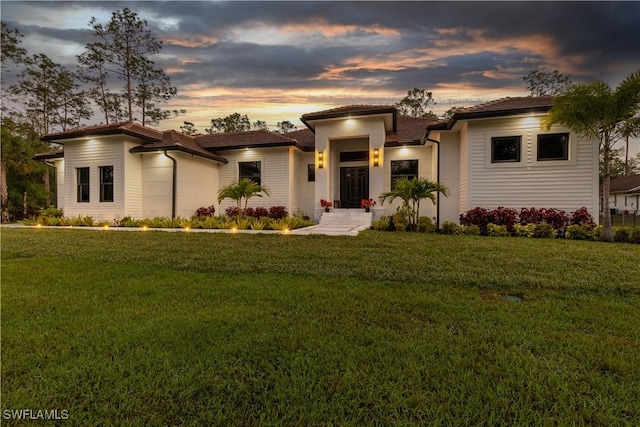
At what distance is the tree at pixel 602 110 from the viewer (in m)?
7.87

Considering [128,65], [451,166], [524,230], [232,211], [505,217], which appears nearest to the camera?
[524,230]

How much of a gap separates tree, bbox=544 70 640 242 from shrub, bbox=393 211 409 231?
521 cm

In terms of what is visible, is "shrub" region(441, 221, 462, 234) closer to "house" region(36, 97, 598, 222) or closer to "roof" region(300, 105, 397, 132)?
"house" region(36, 97, 598, 222)

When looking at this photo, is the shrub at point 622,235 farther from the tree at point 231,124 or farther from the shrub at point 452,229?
the tree at point 231,124

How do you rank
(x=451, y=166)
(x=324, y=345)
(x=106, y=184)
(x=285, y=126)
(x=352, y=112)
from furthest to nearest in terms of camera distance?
(x=285, y=126)
(x=106, y=184)
(x=451, y=166)
(x=352, y=112)
(x=324, y=345)

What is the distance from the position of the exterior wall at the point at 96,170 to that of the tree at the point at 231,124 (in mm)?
17906

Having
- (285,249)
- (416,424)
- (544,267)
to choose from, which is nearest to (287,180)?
(285,249)

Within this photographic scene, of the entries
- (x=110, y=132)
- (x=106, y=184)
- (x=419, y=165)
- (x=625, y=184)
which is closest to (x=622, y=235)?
(x=419, y=165)

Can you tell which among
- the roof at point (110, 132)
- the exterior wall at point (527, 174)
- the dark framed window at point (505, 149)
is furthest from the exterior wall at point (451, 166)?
the roof at point (110, 132)

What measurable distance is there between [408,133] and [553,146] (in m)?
5.97

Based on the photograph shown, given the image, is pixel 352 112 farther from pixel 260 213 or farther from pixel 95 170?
pixel 95 170

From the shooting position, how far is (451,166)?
12156 mm

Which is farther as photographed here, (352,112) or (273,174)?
(273,174)

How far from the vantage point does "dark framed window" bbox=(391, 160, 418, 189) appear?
527 inches
